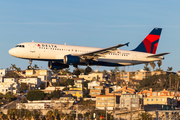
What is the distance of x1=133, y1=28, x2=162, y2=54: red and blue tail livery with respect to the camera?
67.6 metres

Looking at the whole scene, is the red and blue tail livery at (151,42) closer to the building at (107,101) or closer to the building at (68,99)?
the building at (107,101)

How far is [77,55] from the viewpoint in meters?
58.7

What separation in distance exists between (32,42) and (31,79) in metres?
135

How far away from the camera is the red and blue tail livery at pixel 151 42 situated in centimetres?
6762

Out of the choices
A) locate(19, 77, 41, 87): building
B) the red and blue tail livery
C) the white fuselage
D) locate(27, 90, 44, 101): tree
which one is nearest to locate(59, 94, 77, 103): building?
locate(27, 90, 44, 101): tree

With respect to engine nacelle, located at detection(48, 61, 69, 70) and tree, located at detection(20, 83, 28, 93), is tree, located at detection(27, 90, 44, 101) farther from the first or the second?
engine nacelle, located at detection(48, 61, 69, 70)

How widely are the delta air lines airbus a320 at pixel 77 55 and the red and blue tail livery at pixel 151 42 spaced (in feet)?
4.04

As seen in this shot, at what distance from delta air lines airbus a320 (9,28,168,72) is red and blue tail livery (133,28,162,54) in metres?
1.23

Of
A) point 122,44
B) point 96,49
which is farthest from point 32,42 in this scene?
point 122,44

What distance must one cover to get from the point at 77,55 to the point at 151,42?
17989 mm

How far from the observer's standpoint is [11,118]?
85.4m

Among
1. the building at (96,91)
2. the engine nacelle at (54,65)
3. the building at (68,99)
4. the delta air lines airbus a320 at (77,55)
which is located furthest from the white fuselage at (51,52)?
the building at (96,91)

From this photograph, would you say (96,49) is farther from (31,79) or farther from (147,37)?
(31,79)

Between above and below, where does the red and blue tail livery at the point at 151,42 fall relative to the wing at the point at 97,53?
above
